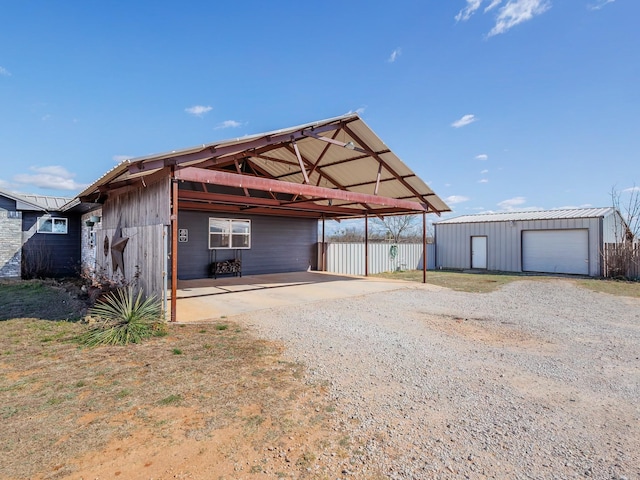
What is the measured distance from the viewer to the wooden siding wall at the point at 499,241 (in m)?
14.0

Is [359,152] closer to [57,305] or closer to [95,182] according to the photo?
[95,182]

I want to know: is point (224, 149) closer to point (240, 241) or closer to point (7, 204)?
point (240, 241)

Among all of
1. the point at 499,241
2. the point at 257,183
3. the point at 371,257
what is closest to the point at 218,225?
the point at 257,183

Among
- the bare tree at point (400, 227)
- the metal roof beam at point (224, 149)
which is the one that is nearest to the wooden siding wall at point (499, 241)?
the bare tree at point (400, 227)

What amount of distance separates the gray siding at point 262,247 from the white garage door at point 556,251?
10.3 metres

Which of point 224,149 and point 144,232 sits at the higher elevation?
point 224,149

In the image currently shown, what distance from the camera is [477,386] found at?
3.20m

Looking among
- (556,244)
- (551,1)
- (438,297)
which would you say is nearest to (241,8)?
(551,1)

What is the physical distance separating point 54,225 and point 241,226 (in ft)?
22.1

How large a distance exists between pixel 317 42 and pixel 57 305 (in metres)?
9.49

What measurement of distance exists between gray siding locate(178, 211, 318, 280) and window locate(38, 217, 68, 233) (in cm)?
492

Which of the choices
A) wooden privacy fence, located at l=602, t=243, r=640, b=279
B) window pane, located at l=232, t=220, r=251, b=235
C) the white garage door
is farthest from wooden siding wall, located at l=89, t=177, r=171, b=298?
wooden privacy fence, located at l=602, t=243, r=640, b=279

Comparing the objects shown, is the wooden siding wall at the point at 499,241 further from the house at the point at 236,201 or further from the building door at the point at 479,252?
the house at the point at 236,201

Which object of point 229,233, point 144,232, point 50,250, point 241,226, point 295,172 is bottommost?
point 50,250
